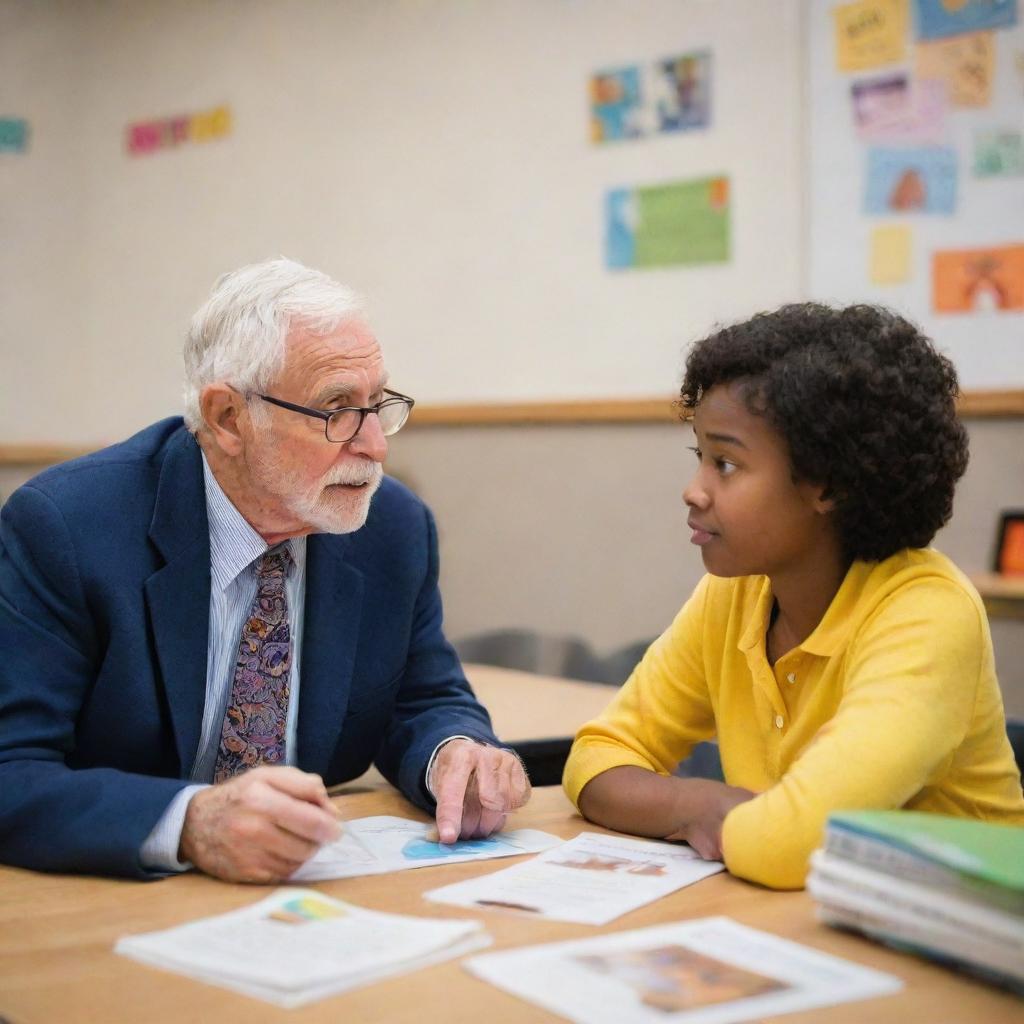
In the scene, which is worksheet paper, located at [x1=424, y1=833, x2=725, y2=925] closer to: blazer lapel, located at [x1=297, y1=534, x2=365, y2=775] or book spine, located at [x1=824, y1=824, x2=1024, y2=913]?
book spine, located at [x1=824, y1=824, x2=1024, y2=913]

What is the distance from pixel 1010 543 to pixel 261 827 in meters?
2.33

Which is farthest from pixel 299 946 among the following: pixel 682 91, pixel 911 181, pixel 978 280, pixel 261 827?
pixel 682 91

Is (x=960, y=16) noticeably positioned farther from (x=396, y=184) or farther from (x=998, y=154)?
(x=396, y=184)

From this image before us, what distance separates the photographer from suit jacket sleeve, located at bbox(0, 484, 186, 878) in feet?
4.45

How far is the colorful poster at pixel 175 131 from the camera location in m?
4.62

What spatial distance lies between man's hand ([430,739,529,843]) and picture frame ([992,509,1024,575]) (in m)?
1.89

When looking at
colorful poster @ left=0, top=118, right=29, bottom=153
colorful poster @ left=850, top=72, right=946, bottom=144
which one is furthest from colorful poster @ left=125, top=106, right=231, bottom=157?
colorful poster @ left=850, top=72, right=946, bottom=144

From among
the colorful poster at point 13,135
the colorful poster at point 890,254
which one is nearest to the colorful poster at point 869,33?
the colorful poster at point 890,254

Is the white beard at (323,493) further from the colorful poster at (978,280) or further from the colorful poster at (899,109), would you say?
the colorful poster at (899,109)

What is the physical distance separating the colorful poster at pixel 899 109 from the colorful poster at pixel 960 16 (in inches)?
4.7

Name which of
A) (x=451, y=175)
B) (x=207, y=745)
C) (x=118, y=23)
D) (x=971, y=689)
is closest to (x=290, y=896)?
(x=207, y=745)

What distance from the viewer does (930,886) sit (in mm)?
1058

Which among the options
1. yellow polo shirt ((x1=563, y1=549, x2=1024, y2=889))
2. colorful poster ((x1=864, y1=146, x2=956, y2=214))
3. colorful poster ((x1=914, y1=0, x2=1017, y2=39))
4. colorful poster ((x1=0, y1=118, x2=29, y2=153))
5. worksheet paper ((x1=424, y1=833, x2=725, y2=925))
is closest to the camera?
worksheet paper ((x1=424, y1=833, x2=725, y2=925))

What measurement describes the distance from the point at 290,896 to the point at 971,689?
750mm
